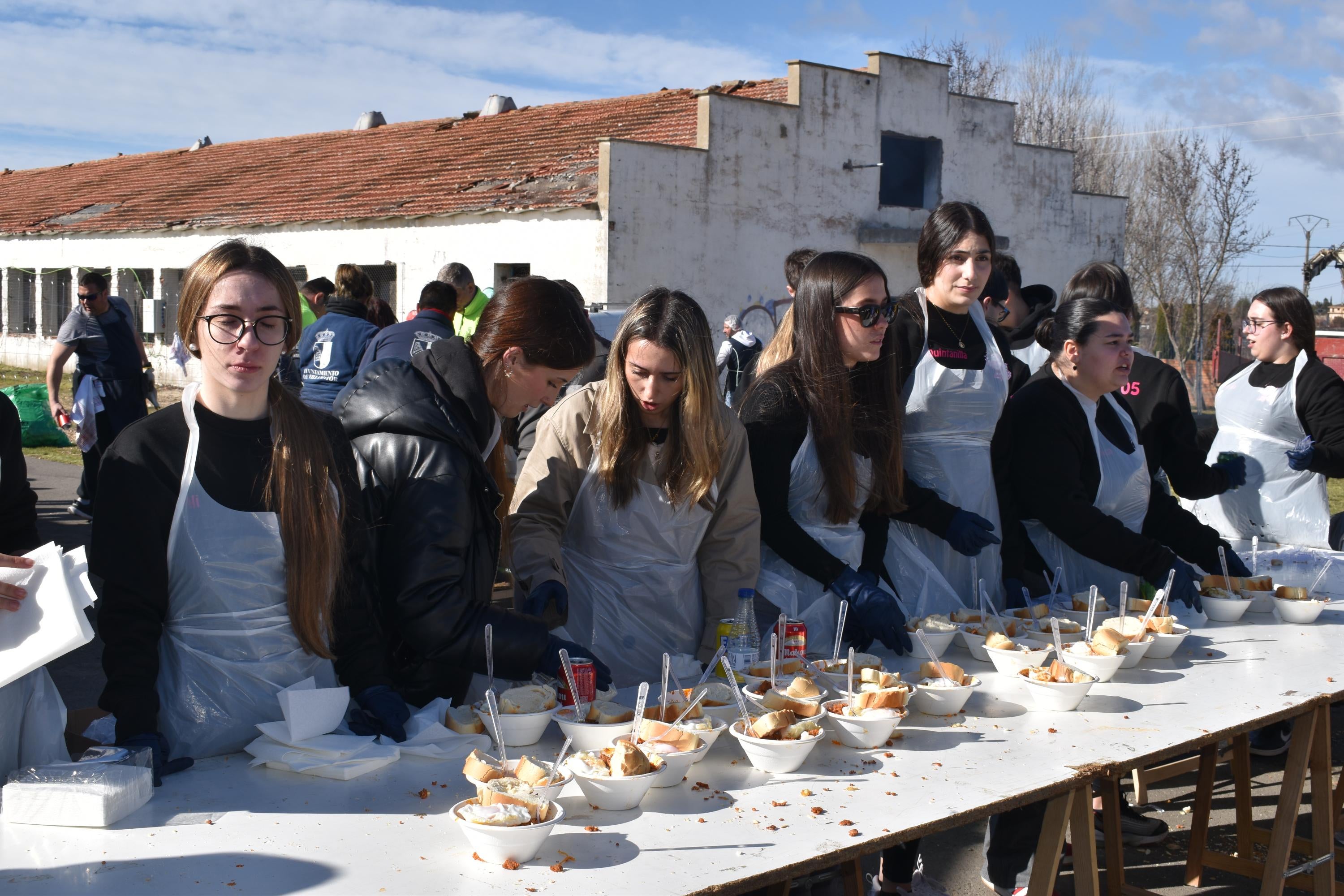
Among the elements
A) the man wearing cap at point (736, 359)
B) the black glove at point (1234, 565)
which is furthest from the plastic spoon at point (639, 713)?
the man wearing cap at point (736, 359)

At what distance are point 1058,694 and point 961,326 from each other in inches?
56.4

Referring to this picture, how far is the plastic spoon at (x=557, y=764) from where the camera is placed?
190 cm

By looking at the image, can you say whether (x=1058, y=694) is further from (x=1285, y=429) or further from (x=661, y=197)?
(x=661, y=197)

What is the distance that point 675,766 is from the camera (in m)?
2.02

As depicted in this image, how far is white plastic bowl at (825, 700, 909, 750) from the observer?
2.26m

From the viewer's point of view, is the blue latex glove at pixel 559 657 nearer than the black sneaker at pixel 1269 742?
Yes

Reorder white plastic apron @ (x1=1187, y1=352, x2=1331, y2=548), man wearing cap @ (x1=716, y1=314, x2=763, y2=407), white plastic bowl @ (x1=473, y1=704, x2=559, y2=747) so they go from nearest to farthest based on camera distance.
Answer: white plastic bowl @ (x1=473, y1=704, x2=559, y2=747), white plastic apron @ (x1=1187, y1=352, x2=1331, y2=548), man wearing cap @ (x1=716, y1=314, x2=763, y2=407)

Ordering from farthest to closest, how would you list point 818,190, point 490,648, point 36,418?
point 818,190 → point 36,418 → point 490,648

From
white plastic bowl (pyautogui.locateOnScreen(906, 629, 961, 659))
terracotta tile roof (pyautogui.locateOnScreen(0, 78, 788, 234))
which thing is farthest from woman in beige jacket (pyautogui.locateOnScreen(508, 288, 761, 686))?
terracotta tile roof (pyautogui.locateOnScreen(0, 78, 788, 234))

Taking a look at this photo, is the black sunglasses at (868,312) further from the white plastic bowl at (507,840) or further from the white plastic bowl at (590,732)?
the white plastic bowl at (507,840)

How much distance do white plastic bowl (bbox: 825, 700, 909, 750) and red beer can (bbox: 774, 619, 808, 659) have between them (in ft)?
1.41

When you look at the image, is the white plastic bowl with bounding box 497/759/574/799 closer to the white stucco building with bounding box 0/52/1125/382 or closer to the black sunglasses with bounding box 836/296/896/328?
the black sunglasses with bounding box 836/296/896/328

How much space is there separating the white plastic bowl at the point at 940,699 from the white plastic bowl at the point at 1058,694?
0.56ft

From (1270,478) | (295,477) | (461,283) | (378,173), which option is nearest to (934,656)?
(295,477)
